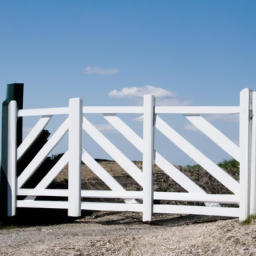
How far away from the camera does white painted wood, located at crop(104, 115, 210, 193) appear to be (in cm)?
594

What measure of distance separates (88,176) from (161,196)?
11.1 ft

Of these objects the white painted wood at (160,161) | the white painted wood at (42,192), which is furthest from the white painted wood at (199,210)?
the white painted wood at (42,192)

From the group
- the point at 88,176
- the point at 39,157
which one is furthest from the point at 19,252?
the point at 88,176

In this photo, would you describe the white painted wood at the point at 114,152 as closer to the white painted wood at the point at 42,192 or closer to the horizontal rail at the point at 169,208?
the horizontal rail at the point at 169,208

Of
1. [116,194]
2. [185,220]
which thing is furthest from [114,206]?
[185,220]

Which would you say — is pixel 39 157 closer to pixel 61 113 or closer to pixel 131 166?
pixel 61 113

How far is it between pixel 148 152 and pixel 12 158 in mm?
2636

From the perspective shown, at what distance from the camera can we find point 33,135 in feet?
22.5

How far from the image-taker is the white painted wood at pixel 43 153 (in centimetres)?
648

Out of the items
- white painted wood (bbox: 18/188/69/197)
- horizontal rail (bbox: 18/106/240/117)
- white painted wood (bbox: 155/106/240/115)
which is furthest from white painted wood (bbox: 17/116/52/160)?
white painted wood (bbox: 155/106/240/115)

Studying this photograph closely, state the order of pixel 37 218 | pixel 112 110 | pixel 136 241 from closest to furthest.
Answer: pixel 136 241 → pixel 112 110 → pixel 37 218

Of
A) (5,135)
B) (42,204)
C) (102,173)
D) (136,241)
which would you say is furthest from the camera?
(5,135)

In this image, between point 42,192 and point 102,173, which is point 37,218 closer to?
point 42,192

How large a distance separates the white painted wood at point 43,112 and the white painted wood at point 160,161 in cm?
77
